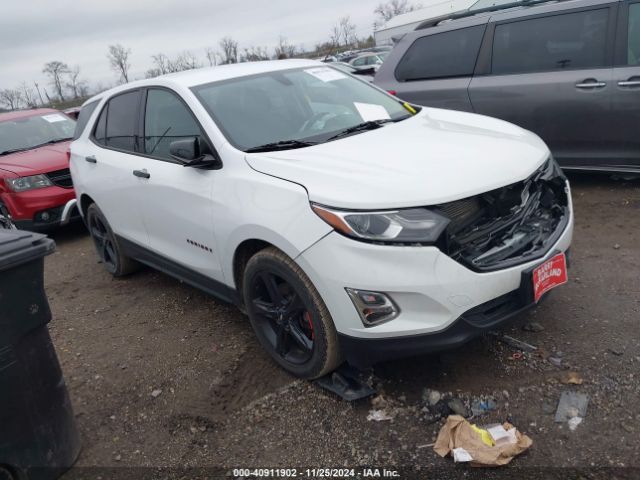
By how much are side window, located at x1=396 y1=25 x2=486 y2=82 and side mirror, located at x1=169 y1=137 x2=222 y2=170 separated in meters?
3.56

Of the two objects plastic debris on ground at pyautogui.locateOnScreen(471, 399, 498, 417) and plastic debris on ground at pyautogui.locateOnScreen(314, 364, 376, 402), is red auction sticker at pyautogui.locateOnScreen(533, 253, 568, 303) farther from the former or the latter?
plastic debris on ground at pyautogui.locateOnScreen(314, 364, 376, 402)

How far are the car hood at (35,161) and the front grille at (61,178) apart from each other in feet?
0.16

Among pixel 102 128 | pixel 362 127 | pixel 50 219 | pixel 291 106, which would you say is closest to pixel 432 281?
pixel 362 127

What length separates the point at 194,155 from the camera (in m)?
3.17

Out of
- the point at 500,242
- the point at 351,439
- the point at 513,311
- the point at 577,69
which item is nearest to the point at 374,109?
the point at 500,242

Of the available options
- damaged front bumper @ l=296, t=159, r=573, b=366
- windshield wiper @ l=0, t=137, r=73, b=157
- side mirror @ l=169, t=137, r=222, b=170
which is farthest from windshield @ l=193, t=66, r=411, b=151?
windshield wiper @ l=0, t=137, r=73, b=157

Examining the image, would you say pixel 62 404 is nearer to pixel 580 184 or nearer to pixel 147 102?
pixel 147 102

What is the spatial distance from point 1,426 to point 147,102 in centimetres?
249

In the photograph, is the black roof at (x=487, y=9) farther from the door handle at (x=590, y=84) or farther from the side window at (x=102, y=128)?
the side window at (x=102, y=128)

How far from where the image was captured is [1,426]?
227cm

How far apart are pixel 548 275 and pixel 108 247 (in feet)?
12.7

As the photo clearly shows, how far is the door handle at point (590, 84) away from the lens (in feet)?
16.0

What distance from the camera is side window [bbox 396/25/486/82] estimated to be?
5.68 metres

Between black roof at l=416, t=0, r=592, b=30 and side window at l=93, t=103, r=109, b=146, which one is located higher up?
black roof at l=416, t=0, r=592, b=30
